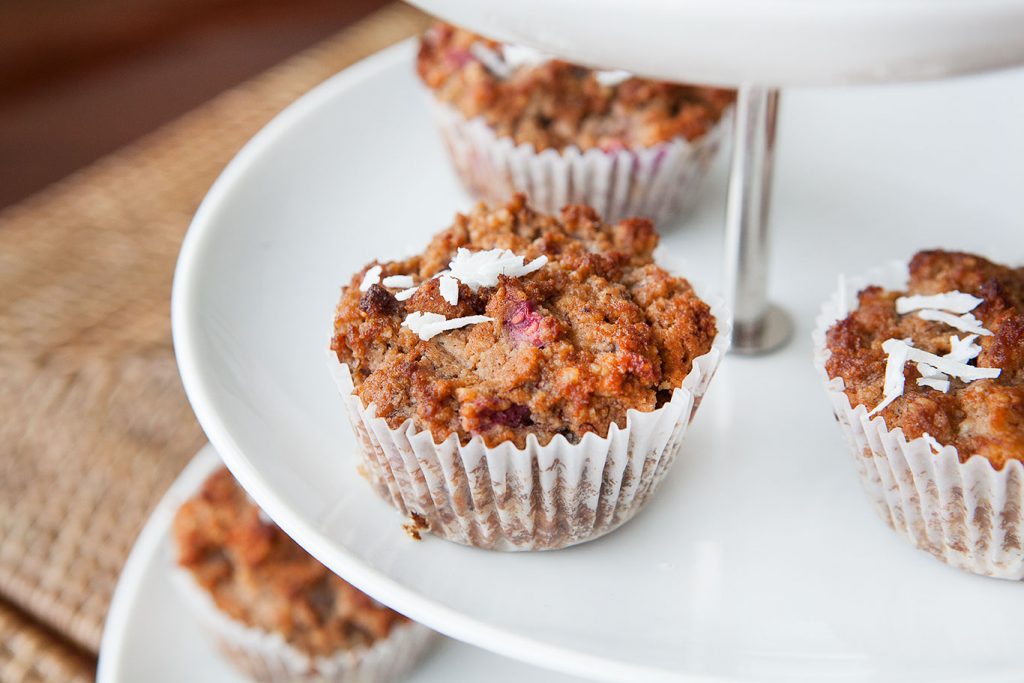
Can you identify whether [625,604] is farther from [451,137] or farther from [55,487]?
[55,487]

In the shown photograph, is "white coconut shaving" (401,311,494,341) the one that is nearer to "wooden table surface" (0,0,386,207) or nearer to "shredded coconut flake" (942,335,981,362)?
"shredded coconut flake" (942,335,981,362)

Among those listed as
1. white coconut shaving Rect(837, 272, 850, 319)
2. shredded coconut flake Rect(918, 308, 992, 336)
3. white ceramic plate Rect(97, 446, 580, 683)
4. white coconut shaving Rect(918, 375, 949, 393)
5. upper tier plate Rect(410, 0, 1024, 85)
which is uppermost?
upper tier plate Rect(410, 0, 1024, 85)

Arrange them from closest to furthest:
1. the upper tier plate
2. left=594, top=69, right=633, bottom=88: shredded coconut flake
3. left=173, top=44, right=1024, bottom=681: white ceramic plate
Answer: the upper tier plate, left=173, top=44, right=1024, bottom=681: white ceramic plate, left=594, top=69, right=633, bottom=88: shredded coconut flake

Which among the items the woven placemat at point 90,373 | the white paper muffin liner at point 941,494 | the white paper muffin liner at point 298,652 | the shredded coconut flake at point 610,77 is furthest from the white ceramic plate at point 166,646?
the shredded coconut flake at point 610,77

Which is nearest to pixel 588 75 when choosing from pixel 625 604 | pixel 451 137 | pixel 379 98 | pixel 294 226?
pixel 451 137

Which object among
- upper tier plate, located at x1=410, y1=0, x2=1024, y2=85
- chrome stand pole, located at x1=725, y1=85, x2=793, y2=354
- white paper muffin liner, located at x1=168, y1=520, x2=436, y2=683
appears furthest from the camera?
white paper muffin liner, located at x1=168, y1=520, x2=436, y2=683

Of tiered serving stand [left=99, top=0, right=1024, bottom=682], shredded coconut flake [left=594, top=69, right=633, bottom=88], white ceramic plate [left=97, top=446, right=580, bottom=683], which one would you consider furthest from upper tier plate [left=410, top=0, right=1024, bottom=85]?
white ceramic plate [left=97, top=446, right=580, bottom=683]

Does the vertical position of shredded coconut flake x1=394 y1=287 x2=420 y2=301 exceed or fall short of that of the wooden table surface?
it exceeds it
